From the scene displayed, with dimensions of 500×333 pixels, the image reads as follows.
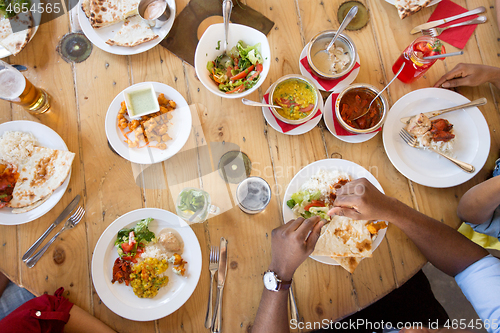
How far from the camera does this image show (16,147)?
1.60 m

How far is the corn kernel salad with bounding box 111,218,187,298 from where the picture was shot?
1552 millimetres

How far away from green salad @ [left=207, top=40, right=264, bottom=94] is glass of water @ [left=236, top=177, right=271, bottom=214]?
544mm

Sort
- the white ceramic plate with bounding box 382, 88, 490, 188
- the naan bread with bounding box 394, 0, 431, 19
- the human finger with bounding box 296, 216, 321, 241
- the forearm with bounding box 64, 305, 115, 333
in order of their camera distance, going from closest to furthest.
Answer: the human finger with bounding box 296, 216, 321, 241
the forearm with bounding box 64, 305, 115, 333
the white ceramic plate with bounding box 382, 88, 490, 188
the naan bread with bounding box 394, 0, 431, 19

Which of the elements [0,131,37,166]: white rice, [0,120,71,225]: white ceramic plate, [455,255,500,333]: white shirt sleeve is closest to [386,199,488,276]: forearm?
[455,255,500,333]: white shirt sleeve

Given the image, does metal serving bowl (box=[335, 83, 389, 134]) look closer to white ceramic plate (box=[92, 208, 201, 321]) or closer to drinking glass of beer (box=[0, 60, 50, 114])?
white ceramic plate (box=[92, 208, 201, 321])

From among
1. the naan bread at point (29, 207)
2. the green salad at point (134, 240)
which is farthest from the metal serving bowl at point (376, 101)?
the naan bread at point (29, 207)

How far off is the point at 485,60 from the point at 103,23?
2.45 m

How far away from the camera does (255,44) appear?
1.61 meters

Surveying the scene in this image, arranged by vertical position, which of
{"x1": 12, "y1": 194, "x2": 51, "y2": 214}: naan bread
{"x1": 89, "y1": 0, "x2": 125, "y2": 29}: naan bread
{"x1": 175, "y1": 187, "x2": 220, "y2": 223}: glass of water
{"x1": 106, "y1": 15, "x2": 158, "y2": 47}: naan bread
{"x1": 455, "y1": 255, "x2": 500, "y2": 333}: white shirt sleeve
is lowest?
{"x1": 455, "y1": 255, "x2": 500, "y2": 333}: white shirt sleeve

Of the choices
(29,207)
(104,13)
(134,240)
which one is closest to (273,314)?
(134,240)

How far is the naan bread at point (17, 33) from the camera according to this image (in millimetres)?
1700

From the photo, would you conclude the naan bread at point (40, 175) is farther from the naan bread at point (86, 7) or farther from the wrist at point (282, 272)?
the wrist at point (282, 272)

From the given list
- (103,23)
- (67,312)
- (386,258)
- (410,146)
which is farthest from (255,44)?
(67,312)

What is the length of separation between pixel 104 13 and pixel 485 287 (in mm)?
2693
